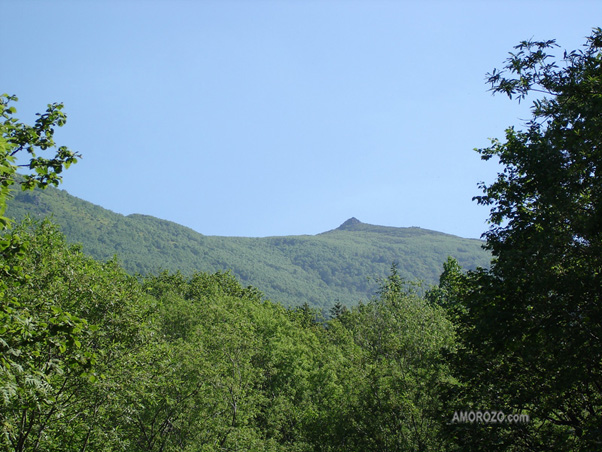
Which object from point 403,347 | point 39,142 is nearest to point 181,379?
point 403,347

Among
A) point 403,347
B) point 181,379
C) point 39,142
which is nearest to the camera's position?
point 39,142

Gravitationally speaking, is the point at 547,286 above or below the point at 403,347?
above

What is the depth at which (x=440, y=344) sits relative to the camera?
22.0m

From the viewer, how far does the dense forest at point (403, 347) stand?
379 inches

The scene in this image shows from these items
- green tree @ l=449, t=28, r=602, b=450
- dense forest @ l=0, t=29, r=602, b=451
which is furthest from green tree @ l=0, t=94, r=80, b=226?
green tree @ l=449, t=28, r=602, b=450

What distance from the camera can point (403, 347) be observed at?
23.4 m

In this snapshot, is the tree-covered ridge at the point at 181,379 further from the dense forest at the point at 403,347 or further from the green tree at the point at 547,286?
the green tree at the point at 547,286

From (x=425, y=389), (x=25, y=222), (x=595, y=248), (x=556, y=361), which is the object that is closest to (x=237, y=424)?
(x=425, y=389)

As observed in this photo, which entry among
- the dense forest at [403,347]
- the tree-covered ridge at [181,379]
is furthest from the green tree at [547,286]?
the tree-covered ridge at [181,379]

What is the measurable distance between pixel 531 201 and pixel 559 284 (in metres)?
4.41

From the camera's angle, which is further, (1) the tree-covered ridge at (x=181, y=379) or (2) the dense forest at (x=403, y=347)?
(1) the tree-covered ridge at (x=181, y=379)

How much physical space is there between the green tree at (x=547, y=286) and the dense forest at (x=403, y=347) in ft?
0.16

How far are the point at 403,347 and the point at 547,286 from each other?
13124 millimetres

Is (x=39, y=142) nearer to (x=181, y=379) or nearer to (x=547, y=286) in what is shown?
(x=547, y=286)
